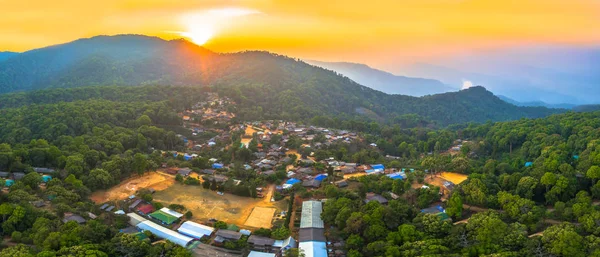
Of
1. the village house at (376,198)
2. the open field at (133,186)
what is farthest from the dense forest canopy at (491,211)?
the open field at (133,186)

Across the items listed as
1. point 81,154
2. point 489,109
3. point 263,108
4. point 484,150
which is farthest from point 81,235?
point 489,109

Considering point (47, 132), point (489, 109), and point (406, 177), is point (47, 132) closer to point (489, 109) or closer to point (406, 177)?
point (406, 177)

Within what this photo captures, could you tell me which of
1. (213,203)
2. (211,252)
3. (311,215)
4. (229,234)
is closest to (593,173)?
(311,215)

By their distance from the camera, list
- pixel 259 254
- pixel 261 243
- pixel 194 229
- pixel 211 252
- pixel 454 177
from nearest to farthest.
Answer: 1. pixel 259 254
2. pixel 211 252
3. pixel 261 243
4. pixel 194 229
5. pixel 454 177

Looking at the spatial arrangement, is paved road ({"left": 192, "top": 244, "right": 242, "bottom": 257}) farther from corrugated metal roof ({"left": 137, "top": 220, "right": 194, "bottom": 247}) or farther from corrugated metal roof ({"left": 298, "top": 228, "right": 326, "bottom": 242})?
corrugated metal roof ({"left": 298, "top": 228, "right": 326, "bottom": 242})

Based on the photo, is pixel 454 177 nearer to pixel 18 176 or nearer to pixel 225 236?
pixel 225 236

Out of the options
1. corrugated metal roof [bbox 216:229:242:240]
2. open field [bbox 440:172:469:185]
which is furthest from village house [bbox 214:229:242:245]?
open field [bbox 440:172:469:185]
